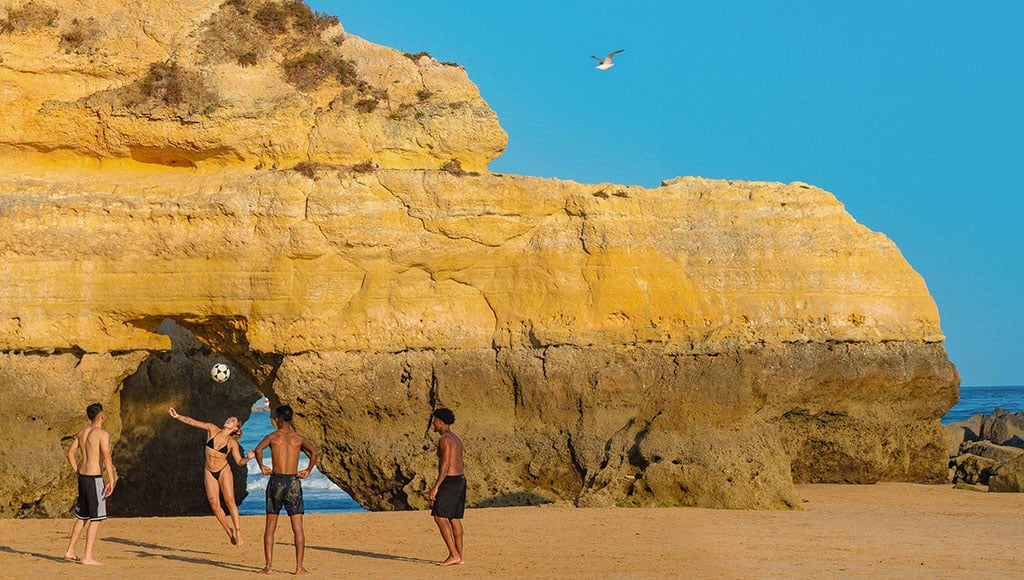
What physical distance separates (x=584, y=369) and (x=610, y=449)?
1.33m

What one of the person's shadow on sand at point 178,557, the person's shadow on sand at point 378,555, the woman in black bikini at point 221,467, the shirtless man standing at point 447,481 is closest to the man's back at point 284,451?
the person's shadow on sand at point 178,557

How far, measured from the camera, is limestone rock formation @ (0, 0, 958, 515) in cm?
1877

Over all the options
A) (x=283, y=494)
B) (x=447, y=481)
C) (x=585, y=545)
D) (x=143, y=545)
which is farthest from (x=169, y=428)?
(x=447, y=481)

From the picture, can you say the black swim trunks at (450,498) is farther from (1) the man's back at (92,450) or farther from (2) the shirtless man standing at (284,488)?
(1) the man's back at (92,450)

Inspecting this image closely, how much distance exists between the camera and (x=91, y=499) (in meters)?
12.5

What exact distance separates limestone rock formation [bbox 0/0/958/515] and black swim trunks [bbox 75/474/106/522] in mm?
6237

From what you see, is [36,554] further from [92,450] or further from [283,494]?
[283,494]

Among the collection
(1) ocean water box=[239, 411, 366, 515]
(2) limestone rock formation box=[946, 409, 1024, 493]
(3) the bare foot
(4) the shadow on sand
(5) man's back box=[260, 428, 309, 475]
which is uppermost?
(2) limestone rock formation box=[946, 409, 1024, 493]

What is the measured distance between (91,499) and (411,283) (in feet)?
24.8

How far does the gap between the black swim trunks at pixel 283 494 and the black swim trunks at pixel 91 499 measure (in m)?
2.01

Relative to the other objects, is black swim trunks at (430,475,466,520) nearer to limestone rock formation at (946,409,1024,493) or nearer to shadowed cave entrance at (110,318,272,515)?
shadowed cave entrance at (110,318,272,515)

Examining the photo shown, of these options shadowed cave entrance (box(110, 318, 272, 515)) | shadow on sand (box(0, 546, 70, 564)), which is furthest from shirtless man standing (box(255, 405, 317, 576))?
shadowed cave entrance (box(110, 318, 272, 515))

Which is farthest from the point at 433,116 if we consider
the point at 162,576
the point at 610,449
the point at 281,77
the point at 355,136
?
the point at 162,576

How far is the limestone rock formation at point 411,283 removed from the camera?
18.8m
